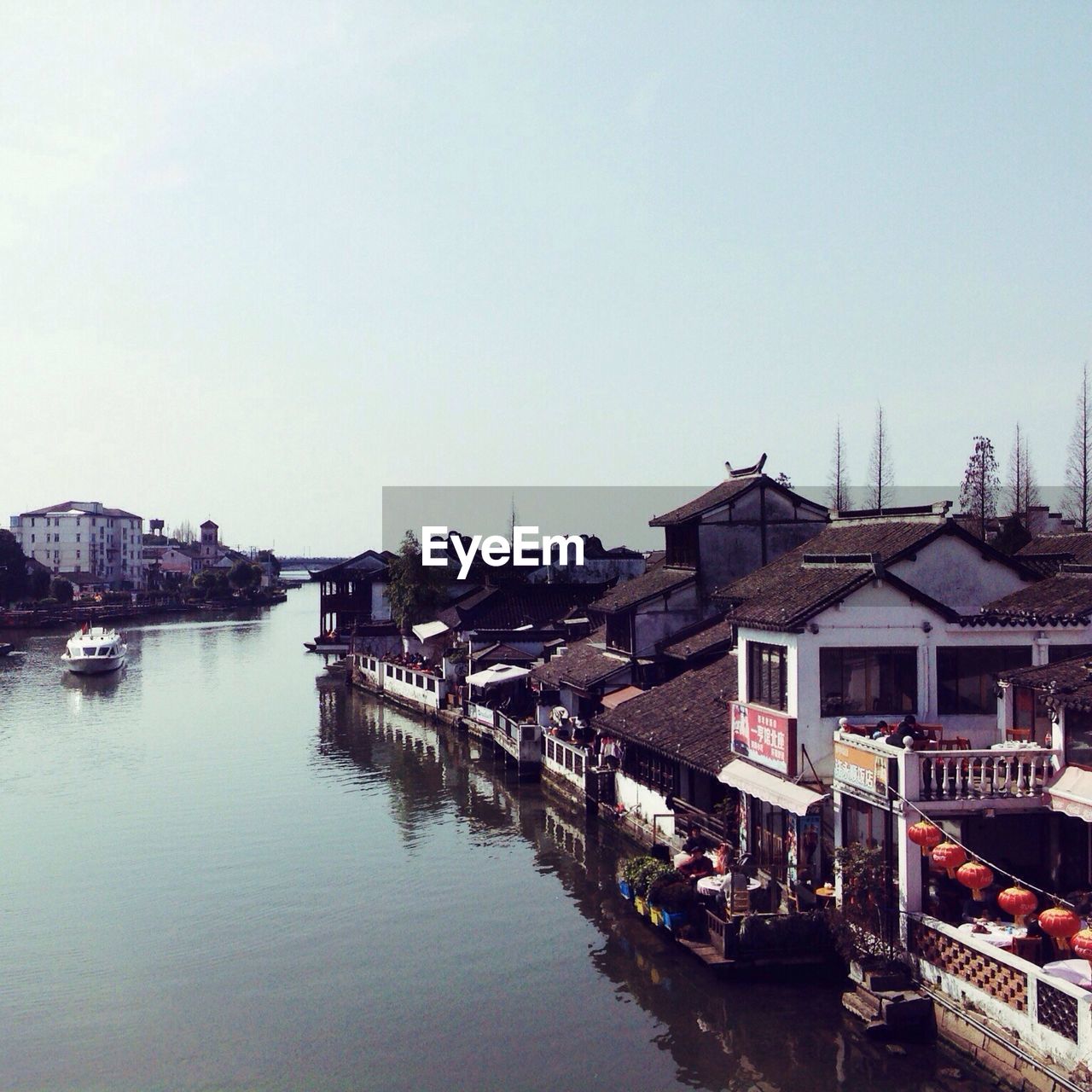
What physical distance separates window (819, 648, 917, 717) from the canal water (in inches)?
200

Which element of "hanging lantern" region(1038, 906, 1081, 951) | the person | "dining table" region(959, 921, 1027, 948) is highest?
the person

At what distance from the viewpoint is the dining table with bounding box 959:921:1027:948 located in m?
16.6

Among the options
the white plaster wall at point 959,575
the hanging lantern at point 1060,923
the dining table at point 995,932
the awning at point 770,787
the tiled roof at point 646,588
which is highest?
the white plaster wall at point 959,575

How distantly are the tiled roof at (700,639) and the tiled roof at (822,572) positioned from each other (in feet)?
19.8

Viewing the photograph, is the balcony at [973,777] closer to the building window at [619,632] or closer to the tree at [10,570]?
the building window at [619,632]

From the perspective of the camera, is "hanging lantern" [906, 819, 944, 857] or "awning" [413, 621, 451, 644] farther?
"awning" [413, 621, 451, 644]

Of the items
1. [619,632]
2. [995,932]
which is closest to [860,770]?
[995,932]

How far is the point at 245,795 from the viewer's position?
39.8 meters

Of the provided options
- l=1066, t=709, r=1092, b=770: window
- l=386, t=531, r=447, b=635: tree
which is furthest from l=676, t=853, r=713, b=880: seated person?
l=386, t=531, r=447, b=635: tree

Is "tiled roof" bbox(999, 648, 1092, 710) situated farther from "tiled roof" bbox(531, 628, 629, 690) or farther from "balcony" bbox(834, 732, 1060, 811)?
"tiled roof" bbox(531, 628, 629, 690)

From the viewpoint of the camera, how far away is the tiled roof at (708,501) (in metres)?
39.0

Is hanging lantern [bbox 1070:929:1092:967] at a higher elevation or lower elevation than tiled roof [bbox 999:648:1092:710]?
lower

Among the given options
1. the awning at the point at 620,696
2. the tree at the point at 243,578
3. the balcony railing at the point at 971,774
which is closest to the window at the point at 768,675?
the balcony railing at the point at 971,774

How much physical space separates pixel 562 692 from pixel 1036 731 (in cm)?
2536
